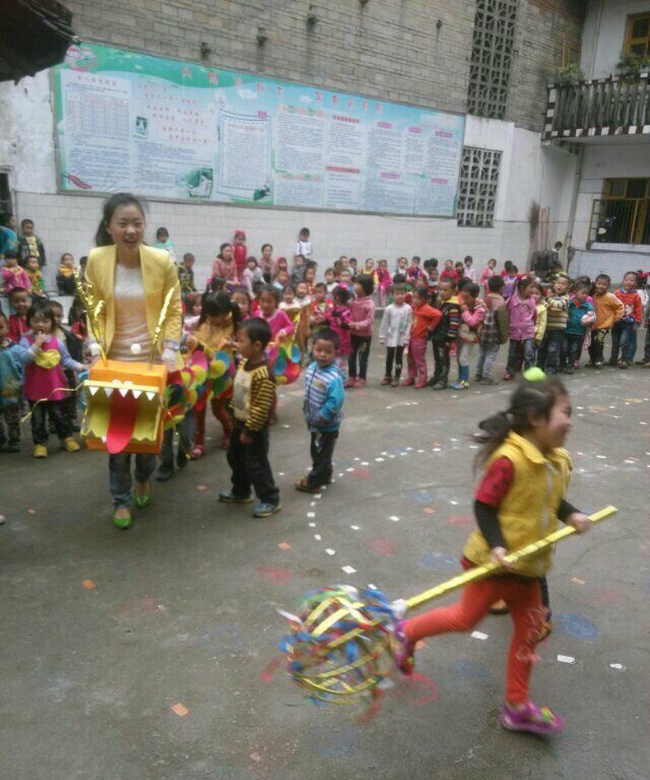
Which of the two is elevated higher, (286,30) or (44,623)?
(286,30)

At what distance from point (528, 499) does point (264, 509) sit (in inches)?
86.2

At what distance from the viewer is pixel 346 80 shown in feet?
44.0

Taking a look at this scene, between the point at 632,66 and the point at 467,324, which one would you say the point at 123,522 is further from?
the point at 632,66

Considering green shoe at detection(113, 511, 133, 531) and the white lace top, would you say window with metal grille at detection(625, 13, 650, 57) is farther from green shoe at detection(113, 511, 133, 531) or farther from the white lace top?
green shoe at detection(113, 511, 133, 531)

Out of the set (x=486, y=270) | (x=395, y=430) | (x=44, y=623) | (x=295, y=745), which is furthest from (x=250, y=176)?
(x=295, y=745)

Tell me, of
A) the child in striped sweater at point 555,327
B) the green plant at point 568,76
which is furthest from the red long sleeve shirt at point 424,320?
the green plant at point 568,76

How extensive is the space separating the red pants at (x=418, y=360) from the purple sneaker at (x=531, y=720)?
5.79 m

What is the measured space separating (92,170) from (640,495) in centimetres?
940

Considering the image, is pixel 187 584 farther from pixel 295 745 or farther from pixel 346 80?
pixel 346 80

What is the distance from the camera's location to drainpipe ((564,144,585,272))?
18791 millimetres

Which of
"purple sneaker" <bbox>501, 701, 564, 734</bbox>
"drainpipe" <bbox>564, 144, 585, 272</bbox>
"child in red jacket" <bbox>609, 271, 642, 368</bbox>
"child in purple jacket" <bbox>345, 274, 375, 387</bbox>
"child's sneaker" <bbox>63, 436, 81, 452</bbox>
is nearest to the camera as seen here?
"purple sneaker" <bbox>501, 701, 564, 734</bbox>

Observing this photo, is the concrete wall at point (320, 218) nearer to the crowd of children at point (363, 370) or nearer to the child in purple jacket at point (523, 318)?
the crowd of children at point (363, 370)

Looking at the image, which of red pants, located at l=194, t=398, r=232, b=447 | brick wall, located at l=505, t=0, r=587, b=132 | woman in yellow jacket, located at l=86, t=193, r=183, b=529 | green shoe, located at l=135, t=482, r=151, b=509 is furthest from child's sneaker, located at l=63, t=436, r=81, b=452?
brick wall, located at l=505, t=0, r=587, b=132

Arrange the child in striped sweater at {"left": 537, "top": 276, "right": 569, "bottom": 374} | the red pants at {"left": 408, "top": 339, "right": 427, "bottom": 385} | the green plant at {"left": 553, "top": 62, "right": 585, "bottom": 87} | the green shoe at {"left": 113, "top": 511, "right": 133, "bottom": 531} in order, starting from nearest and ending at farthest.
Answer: the green shoe at {"left": 113, "top": 511, "right": 133, "bottom": 531} → the red pants at {"left": 408, "top": 339, "right": 427, "bottom": 385} → the child in striped sweater at {"left": 537, "top": 276, "right": 569, "bottom": 374} → the green plant at {"left": 553, "top": 62, "right": 585, "bottom": 87}
